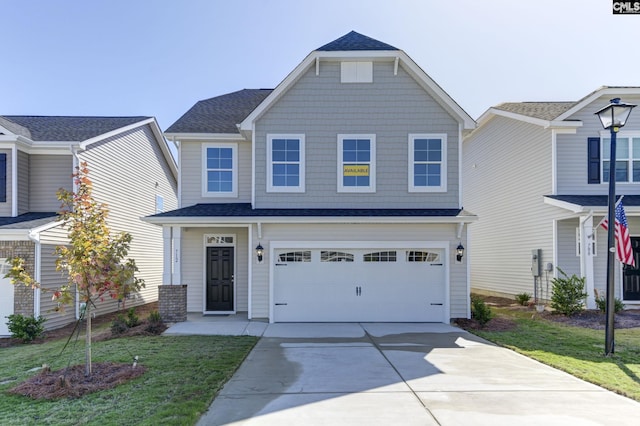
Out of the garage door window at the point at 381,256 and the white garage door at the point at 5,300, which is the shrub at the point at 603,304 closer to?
the garage door window at the point at 381,256

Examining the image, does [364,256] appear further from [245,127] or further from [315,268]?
[245,127]

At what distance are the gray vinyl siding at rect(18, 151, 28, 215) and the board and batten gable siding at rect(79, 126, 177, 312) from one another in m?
1.62

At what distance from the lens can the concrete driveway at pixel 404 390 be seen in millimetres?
5262

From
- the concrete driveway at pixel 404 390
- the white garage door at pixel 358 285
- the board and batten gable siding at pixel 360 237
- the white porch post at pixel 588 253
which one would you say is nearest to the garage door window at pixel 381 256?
the white garage door at pixel 358 285

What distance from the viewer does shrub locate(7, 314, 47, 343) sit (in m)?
10.9

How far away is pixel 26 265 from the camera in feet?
38.0

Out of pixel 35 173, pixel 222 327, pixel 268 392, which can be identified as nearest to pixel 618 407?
pixel 268 392

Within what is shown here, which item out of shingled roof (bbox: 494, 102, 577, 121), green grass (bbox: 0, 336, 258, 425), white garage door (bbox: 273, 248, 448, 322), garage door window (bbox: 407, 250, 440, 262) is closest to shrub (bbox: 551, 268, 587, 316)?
white garage door (bbox: 273, 248, 448, 322)

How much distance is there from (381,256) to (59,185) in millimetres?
9882

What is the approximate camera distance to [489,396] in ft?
19.9

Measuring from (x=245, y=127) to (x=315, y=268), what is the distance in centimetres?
449

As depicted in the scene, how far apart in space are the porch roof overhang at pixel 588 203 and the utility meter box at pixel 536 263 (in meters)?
1.95

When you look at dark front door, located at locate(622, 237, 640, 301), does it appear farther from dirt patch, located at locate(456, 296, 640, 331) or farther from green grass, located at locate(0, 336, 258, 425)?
green grass, located at locate(0, 336, 258, 425)

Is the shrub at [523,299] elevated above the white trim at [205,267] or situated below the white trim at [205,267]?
below
